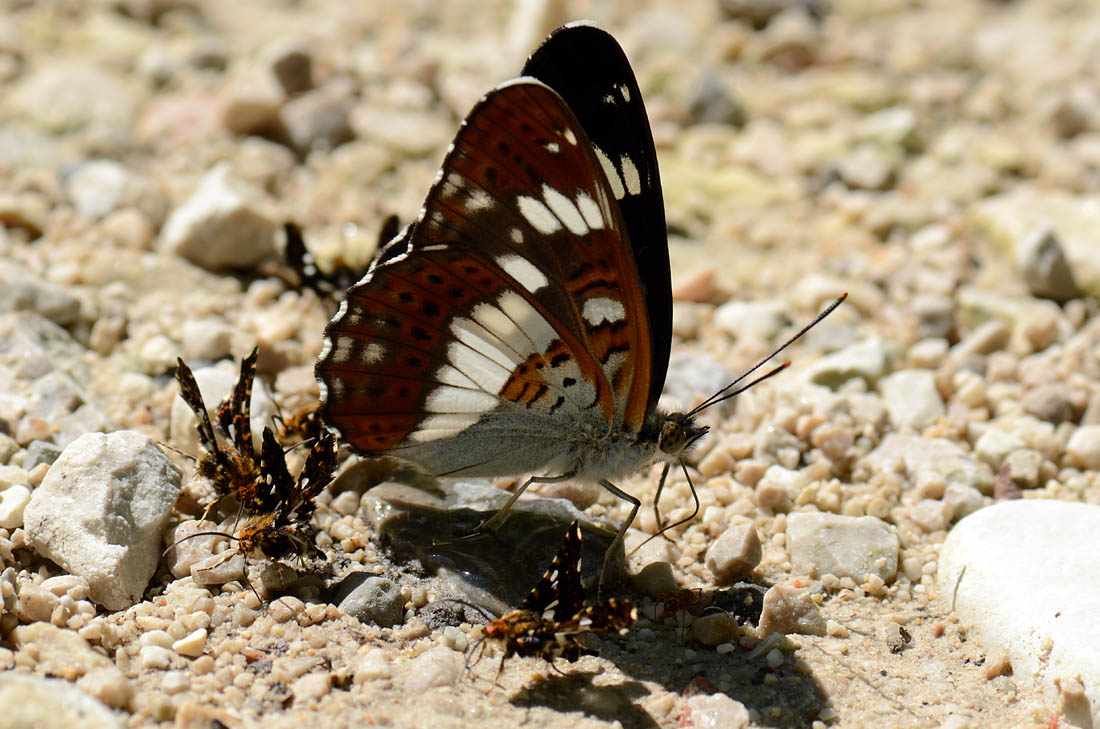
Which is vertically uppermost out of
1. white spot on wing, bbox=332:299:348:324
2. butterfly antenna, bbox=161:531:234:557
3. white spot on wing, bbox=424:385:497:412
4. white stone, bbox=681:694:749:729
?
white spot on wing, bbox=332:299:348:324

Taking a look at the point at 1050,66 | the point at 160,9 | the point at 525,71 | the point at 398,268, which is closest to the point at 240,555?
the point at 398,268

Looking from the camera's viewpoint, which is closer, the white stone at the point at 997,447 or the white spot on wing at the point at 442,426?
the white spot on wing at the point at 442,426

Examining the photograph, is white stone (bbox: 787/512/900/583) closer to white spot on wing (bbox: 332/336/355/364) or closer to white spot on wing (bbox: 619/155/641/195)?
white spot on wing (bbox: 619/155/641/195)

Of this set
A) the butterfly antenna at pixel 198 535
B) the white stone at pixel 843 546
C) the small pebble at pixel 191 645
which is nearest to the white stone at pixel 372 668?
the small pebble at pixel 191 645

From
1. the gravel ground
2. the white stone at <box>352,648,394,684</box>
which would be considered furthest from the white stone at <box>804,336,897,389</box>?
the white stone at <box>352,648,394,684</box>

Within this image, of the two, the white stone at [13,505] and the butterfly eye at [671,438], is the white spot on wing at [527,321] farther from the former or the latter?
the white stone at [13,505]

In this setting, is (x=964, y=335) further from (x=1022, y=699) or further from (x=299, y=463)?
(x=299, y=463)
